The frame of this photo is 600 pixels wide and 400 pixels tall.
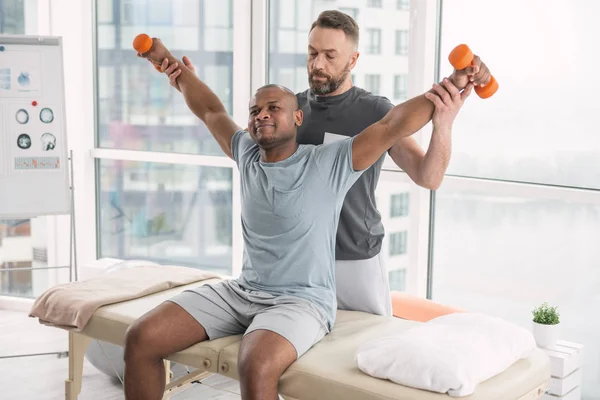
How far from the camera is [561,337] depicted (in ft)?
10.0

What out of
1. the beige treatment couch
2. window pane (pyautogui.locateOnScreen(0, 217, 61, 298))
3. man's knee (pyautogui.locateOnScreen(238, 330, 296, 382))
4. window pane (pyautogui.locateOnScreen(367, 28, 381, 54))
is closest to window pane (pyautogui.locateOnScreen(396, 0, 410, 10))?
window pane (pyautogui.locateOnScreen(367, 28, 381, 54))

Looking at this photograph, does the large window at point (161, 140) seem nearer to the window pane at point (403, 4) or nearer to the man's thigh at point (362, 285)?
→ the window pane at point (403, 4)

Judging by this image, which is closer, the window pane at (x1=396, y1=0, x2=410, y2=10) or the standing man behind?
the standing man behind

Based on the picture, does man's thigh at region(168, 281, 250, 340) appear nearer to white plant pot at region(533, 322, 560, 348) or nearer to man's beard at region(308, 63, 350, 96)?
man's beard at region(308, 63, 350, 96)

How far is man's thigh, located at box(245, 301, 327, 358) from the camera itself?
6.56 ft

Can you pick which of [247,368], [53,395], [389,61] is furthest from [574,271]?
[53,395]

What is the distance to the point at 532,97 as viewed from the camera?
3.04 meters

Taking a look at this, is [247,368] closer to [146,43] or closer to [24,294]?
[146,43]

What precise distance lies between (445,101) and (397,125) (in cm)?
14

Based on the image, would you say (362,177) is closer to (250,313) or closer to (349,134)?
(349,134)

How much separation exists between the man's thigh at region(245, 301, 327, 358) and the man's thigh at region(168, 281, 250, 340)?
0.35ft

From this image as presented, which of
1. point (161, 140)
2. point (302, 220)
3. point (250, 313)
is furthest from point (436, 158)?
point (161, 140)

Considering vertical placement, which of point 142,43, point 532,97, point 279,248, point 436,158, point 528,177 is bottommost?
point 279,248

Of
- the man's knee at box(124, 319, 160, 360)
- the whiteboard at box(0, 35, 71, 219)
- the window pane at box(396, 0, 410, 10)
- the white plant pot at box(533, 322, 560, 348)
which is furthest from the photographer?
the whiteboard at box(0, 35, 71, 219)
